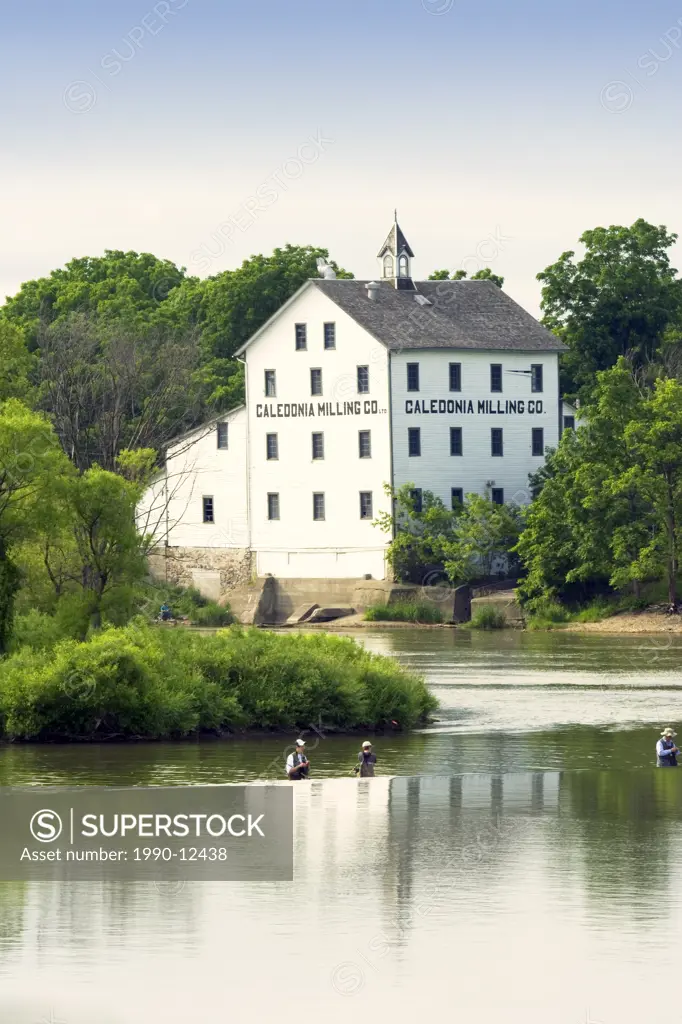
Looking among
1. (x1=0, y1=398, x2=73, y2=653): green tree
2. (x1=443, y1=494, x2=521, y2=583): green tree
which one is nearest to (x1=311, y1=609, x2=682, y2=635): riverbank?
(x1=443, y1=494, x2=521, y2=583): green tree

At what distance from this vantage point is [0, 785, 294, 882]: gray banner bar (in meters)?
30.0

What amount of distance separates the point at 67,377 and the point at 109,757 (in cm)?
6254

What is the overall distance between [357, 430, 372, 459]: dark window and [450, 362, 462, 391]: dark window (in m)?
4.71

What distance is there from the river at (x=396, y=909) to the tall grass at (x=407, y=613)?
1830 inches

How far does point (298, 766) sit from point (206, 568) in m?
65.3

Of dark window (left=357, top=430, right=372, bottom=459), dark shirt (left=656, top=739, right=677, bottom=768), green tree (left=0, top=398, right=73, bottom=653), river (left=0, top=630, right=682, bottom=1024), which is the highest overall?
dark window (left=357, top=430, right=372, bottom=459)

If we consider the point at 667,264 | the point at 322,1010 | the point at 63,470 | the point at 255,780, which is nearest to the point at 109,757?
the point at 255,780

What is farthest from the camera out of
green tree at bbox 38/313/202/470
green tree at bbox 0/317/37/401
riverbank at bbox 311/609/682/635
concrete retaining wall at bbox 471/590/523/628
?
green tree at bbox 38/313/202/470

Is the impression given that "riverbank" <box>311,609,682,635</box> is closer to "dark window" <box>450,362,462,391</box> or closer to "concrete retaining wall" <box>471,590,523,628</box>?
"concrete retaining wall" <box>471,590,523,628</box>

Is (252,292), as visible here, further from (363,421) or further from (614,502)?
(614,502)

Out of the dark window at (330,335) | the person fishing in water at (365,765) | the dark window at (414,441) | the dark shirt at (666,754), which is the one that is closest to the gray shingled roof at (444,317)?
the dark window at (330,335)

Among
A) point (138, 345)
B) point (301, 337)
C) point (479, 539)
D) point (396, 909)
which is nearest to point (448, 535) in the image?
point (479, 539)

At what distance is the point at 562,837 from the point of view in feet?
107

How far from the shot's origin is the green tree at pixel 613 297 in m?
107
